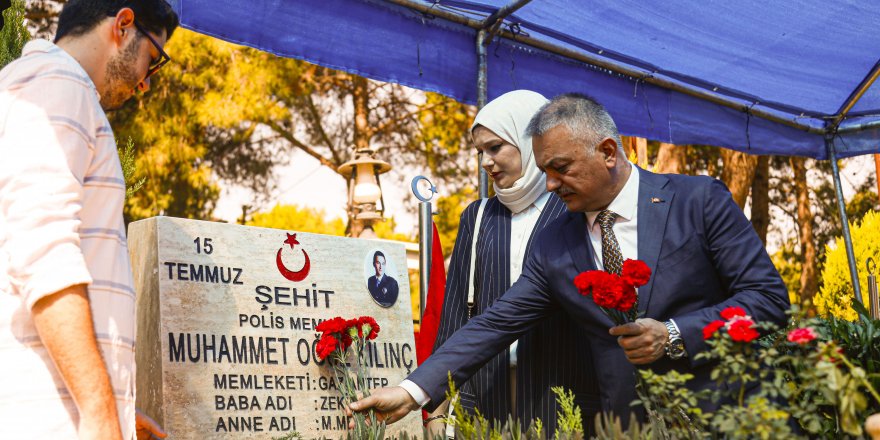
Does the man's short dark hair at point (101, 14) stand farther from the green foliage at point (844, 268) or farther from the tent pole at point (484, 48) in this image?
the green foliage at point (844, 268)

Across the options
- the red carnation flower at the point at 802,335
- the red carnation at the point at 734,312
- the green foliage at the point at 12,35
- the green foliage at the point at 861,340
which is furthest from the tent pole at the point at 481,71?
the red carnation flower at the point at 802,335

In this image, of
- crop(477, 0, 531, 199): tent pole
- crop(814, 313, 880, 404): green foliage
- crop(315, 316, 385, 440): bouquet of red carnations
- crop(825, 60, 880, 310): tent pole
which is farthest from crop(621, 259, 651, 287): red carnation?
crop(825, 60, 880, 310): tent pole

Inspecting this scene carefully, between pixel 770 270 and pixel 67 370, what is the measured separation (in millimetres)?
1830

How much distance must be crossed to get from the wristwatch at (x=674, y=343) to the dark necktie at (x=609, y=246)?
32 centimetres

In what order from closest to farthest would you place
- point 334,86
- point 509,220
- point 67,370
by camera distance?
1. point 67,370
2. point 509,220
3. point 334,86

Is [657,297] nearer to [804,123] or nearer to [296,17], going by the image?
[296,17]

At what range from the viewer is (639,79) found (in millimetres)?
5145

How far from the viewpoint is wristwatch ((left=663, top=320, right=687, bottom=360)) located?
2336mm

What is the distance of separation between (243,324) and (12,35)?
1.73 m

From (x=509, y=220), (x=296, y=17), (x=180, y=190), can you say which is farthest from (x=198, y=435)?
(x=180, y=190)

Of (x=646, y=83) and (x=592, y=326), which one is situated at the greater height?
(x=646, y=83)

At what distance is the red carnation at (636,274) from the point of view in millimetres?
1938

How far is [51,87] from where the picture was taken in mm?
1654

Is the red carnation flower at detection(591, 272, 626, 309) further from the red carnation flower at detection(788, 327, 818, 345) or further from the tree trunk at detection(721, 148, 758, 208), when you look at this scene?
the tree trunk at detection(721, 148, 758, 208)
